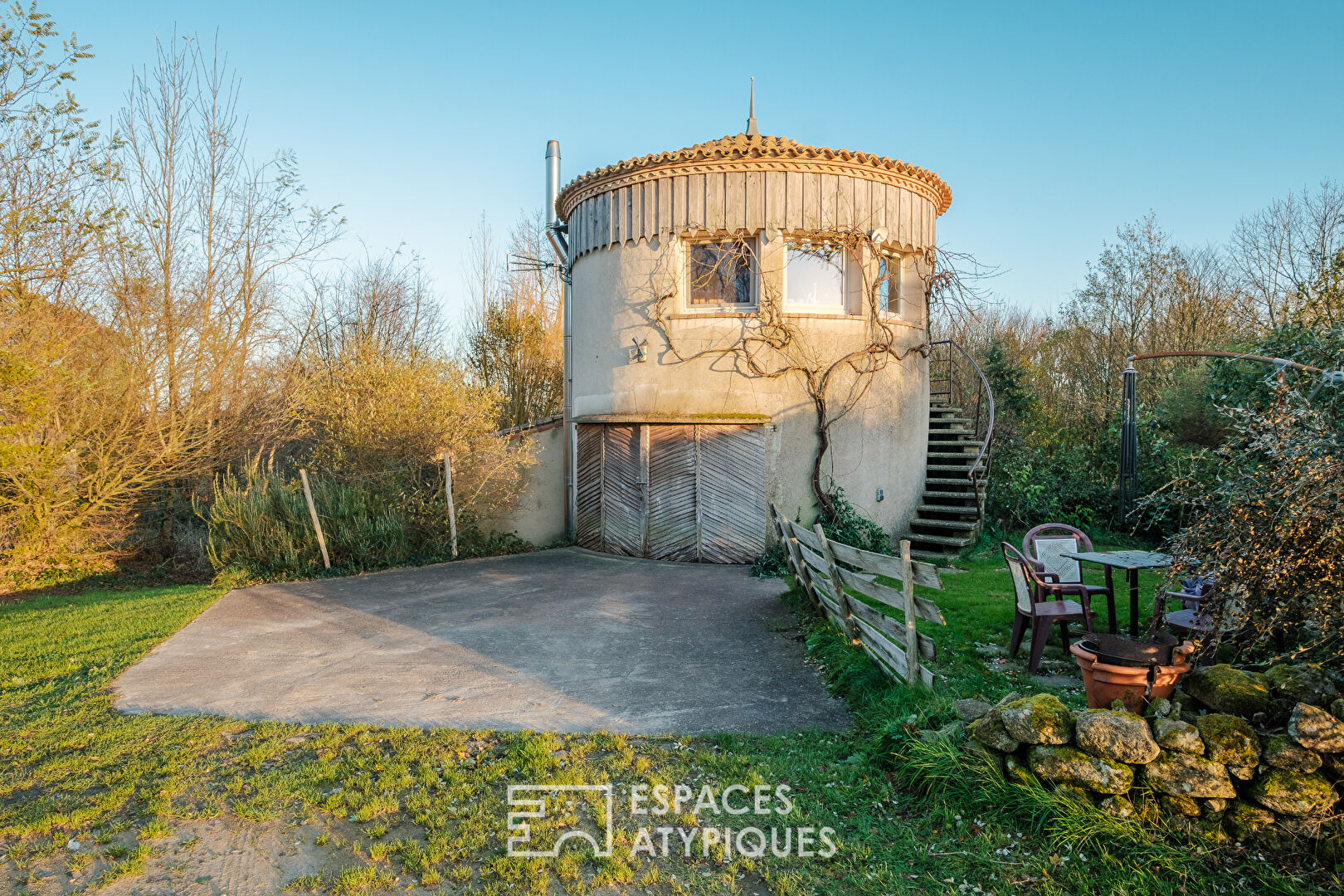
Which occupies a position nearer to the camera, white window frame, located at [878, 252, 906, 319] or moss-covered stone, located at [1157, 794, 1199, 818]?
moss-covered stone, located at [1157, 794, 1199, 818]

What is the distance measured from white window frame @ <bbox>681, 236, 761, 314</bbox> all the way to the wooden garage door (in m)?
1.69

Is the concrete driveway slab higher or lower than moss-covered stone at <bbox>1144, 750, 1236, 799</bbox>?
lower

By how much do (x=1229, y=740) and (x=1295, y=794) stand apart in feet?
0.96

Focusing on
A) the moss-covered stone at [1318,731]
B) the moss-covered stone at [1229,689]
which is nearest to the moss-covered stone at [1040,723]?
the moss-covered stone at [1229,689]

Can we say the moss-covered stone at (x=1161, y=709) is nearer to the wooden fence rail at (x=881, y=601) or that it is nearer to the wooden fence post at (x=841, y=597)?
the wooden fence rail at (x=881, y=601)

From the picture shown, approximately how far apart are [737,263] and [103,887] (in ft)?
31.6

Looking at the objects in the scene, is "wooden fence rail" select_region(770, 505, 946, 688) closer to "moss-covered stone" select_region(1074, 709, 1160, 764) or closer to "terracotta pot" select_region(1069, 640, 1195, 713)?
"terracotta pot" select_region(1069, 640, 1195, 713)

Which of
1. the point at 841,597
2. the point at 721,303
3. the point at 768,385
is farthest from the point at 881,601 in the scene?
the point at 721,303

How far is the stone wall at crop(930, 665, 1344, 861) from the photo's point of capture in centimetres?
329

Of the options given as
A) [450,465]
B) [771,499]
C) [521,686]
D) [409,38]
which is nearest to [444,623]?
[521,686]

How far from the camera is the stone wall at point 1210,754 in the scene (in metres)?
3.29

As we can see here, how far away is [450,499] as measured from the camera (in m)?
11.3
